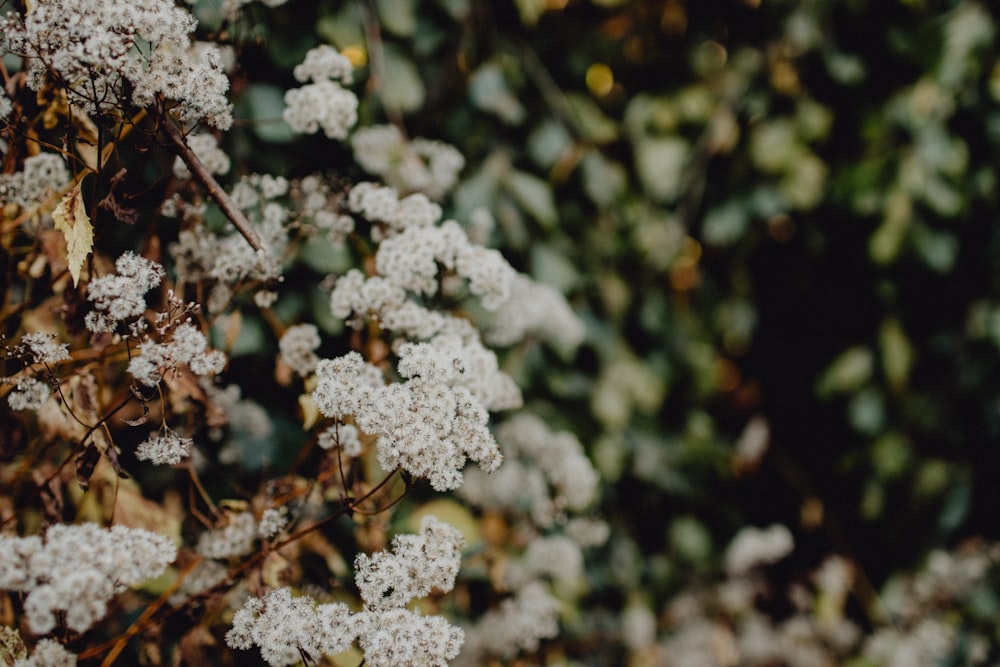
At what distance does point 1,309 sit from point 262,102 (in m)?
0.44

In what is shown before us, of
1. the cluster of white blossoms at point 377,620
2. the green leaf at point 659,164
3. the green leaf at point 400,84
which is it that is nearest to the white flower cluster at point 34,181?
the cluster of white blossoms at point 377,620

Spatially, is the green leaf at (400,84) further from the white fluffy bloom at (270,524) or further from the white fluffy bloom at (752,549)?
the white fluffy bloom at (752,549)

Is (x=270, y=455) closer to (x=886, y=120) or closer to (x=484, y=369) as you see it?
(x=484, y=369)

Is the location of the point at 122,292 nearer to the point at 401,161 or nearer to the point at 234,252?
the point at 234,252

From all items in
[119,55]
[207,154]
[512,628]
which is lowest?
[512,628]

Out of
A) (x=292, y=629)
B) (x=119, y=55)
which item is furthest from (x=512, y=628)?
(x=119, y=55)

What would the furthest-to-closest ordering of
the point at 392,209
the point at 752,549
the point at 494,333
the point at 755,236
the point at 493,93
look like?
the point at 755,236 → the point at 752,549 → the point at 493,93 → the point at 494,333 → the point at 392,209

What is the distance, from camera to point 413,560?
566 millimetres

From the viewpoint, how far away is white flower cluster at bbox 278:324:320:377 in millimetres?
739

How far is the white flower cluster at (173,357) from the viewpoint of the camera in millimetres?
560

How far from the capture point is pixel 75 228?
557mm

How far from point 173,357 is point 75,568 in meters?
0.19

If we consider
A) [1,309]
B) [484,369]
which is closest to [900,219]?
[484,369]

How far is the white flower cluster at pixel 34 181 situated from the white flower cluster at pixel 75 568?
1.16 ft
